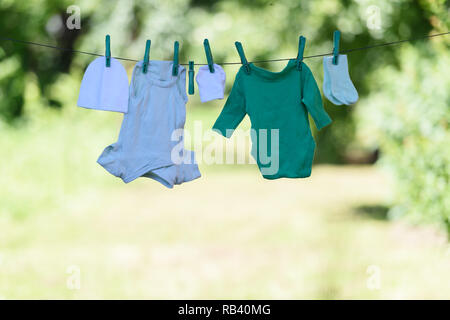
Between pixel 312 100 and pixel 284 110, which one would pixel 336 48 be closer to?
pixel 312 100

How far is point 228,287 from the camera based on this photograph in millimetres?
6285

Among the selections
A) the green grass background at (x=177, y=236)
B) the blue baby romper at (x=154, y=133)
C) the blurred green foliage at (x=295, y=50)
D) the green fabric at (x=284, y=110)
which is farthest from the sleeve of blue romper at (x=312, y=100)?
the green grass background at (x=177, y=236)

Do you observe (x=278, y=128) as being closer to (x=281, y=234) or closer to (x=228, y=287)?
(x=228, y=287)

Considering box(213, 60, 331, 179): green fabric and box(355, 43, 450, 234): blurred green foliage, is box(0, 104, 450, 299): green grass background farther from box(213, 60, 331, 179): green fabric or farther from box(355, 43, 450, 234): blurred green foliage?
box(213, 60, 331, 179): green fabric

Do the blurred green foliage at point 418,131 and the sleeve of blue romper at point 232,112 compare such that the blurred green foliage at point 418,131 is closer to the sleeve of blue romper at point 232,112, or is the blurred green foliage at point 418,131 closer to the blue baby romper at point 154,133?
the sleeve of blue romper at point 232,112

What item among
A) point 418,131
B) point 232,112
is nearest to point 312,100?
point 232,112

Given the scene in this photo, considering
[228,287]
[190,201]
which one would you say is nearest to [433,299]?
[228,287]

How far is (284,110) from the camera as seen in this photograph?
3422 mm

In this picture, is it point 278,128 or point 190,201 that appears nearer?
point 278,128

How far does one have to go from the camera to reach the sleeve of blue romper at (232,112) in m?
3.44

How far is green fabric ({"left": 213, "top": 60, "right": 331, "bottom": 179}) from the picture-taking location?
11.1 ft

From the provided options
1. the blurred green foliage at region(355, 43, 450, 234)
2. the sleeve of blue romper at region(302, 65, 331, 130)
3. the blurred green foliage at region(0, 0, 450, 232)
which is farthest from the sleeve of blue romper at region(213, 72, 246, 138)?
the blurred green foliage at region(355, 43, 450, 234)

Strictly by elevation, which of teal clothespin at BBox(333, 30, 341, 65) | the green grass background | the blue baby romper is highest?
teal clothespin at BBox(333, 30, 341, 65)
